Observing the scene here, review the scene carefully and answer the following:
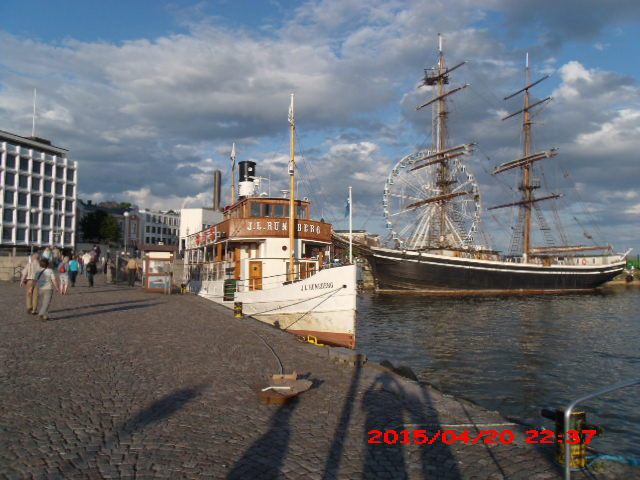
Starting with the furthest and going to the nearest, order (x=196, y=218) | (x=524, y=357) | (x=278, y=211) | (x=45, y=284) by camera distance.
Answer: (x=196, y=218) < (x=278, y=211) < (x=524, y=357) < (x=45, y=284)

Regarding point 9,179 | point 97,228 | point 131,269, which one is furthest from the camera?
point 97,228

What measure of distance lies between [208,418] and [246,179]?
2293 centimetres

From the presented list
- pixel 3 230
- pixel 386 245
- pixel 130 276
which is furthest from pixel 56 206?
pixel 130 276

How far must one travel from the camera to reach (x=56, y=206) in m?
79.8

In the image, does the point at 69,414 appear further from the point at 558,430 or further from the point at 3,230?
the point at 3,230

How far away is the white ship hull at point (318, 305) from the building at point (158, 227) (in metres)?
103

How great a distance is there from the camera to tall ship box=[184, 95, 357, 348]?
688 inches

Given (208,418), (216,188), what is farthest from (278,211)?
(216,188)

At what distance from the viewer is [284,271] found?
2152 centimetres

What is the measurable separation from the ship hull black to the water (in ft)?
71.1

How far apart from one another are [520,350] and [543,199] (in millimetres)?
59435

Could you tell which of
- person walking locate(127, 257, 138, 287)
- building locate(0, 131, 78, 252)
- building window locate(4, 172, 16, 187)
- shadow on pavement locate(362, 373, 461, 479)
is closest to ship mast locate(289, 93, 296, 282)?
shadow on pavement locate(362, 373, 461, 479)

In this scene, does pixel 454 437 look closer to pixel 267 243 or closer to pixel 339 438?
pixel 339 438

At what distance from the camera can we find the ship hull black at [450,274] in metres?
54.7
